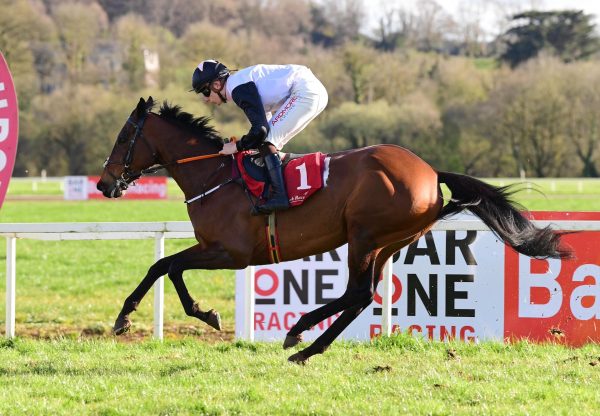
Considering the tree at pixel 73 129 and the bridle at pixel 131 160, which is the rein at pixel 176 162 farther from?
the tree at pixel 73 129

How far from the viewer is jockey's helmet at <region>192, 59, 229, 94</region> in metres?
6.10

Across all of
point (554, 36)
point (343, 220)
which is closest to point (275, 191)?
point (343, 220)

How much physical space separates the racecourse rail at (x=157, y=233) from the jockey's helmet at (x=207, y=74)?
135 cm

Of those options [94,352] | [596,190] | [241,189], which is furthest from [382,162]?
[596,190]

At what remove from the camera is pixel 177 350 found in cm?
648

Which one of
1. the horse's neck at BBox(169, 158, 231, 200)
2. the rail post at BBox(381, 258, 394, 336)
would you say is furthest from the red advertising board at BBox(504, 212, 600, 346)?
the horse's neck at BBox(169, 158, 231, 200)

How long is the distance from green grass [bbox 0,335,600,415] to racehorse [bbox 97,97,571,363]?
0.33m

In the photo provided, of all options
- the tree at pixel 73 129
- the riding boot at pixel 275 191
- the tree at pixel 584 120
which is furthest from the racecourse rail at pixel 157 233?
the tree at pixel 584 120

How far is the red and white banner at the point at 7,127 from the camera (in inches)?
207

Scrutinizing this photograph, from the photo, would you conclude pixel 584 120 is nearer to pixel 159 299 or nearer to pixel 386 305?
pixel 386 305

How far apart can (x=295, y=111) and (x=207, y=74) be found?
0.63m

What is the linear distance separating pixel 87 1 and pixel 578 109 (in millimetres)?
60836

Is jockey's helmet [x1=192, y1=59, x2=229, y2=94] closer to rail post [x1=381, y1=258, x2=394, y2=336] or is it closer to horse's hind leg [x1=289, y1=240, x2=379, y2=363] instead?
horse's hind leg [x1=289, y1=240, x2=379, y2=363]

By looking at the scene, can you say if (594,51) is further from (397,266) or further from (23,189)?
(397,266)
